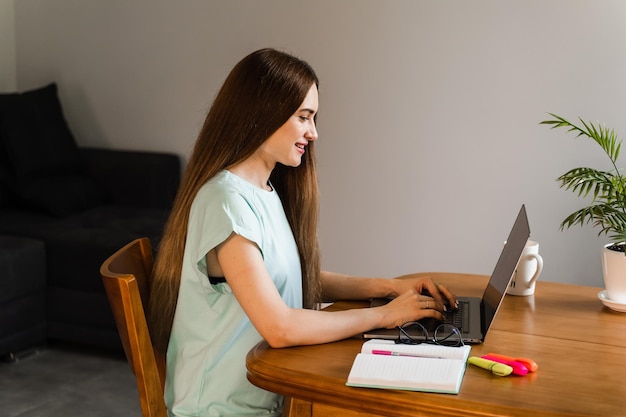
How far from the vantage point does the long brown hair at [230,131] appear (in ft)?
6.23

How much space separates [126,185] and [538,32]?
6.52 feet

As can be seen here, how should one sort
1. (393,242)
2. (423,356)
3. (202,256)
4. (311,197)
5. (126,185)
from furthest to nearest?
(126,185)
(393,242)
(311,197)
(202,256)
(423,356)

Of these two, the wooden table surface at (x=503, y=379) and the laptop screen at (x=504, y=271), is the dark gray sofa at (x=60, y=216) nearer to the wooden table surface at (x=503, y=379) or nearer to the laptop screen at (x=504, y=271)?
the laptop screen at (x=504, y=271)

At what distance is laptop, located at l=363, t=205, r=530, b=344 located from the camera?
5.92 feet

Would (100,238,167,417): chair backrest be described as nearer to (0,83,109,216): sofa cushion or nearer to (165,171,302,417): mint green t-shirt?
(165,171,302,417): mint green t-shirt

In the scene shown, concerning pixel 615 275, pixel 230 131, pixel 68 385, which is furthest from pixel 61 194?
pixel 615 275

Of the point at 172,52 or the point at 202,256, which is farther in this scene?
the point at 172,52

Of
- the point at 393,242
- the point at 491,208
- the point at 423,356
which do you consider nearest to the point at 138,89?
the point at 393,242

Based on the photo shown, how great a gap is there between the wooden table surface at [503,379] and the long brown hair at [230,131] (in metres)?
0.29

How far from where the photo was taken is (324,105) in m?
3.93

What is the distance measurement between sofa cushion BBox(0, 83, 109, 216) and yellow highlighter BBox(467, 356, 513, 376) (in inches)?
110

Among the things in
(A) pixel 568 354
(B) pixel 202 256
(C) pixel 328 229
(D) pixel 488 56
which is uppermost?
(D) pixel 488 56

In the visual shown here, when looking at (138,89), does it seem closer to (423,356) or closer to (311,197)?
(311,197)

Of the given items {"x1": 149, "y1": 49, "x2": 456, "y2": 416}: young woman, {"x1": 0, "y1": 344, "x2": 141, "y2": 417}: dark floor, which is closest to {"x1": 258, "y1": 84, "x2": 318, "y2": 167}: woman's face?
{"x1": 149, "y1": 49, "x2": 456, "y2": 416}: young woman
